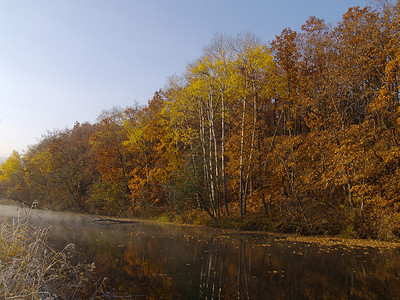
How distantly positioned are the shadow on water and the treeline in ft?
9.70

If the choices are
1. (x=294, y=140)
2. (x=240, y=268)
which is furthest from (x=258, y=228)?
(x=240, y=268)

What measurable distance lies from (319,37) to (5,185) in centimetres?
4722

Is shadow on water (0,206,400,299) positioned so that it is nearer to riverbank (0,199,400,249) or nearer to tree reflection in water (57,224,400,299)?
tree reflection in water (57,224,400,299)

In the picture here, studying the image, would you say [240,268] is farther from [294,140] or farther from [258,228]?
[294,140]

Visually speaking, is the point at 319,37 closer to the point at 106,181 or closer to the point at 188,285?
the point at 188,285

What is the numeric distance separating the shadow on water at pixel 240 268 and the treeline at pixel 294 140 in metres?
2.96

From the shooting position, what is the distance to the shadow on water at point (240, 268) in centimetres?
598

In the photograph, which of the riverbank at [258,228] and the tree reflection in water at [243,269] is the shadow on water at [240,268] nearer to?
the tree reflection in water at [243,269]

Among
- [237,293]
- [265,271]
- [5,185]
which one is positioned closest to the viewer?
[237,293]

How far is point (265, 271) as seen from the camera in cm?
759

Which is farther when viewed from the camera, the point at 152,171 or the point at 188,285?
the point at 152,171

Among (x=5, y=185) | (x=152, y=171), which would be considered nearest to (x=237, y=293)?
(x=152, y=171)

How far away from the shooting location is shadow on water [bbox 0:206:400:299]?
5977 mm

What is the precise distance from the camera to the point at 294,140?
15.3m
